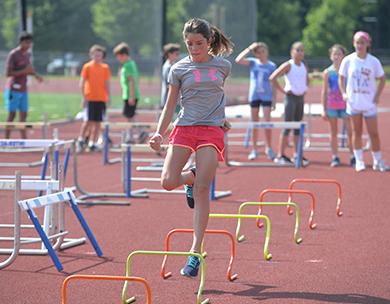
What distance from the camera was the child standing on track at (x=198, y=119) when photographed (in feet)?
26.8

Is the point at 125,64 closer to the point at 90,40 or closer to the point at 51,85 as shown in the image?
the point at 90,40

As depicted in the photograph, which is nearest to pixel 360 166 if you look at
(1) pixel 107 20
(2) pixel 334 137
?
(2) pixel 334 137

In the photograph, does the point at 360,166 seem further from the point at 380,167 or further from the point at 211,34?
the point at 211,34

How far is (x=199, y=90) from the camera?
27.0ft

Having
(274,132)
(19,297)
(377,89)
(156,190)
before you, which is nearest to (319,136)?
(274,132)

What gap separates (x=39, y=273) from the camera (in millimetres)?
8516

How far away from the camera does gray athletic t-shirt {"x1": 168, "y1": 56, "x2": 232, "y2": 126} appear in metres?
8.21

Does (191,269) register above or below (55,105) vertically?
above

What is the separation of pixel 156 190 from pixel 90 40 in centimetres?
2045

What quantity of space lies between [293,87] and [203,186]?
927 cm

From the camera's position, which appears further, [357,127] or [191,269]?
[357,127]

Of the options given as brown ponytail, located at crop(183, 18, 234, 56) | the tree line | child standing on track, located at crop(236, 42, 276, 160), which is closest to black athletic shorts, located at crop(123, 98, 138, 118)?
child standing on track, located at crop(236, 42, 276, 160)

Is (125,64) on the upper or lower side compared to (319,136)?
upper

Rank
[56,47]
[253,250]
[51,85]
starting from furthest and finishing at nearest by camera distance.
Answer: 1. [51,85]
2. [56,47]
3. [253,250]
